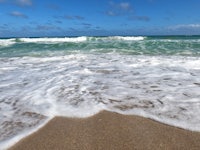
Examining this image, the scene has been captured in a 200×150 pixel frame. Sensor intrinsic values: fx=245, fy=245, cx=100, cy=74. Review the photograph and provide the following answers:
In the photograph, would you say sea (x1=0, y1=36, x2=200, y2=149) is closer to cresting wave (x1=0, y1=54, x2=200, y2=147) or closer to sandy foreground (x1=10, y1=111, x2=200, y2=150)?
cresting wave (x1=0, y1=54, x2=200, y2=147)

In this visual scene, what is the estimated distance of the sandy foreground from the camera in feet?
7.98

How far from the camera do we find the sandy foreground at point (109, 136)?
7.98ft

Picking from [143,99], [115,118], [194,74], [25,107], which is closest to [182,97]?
[143,99]

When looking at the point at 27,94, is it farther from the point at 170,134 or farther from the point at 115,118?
the point at 170,134

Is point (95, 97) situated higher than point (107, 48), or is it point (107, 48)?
point (95, 97)

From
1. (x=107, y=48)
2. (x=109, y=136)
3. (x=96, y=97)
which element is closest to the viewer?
(x=109, y=136)

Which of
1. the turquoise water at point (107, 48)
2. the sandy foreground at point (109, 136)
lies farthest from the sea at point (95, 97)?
the turquoise water at point (107, 48)

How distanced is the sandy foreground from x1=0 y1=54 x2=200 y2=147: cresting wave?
0.56 ft

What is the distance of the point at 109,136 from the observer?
2.62 meters

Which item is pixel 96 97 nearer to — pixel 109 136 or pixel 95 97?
pixel 95 97

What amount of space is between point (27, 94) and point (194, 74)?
359cm

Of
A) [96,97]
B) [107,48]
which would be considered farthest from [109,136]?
[107,48]

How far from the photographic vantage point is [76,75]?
5727 mm

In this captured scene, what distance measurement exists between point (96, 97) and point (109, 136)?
141 centimetres
